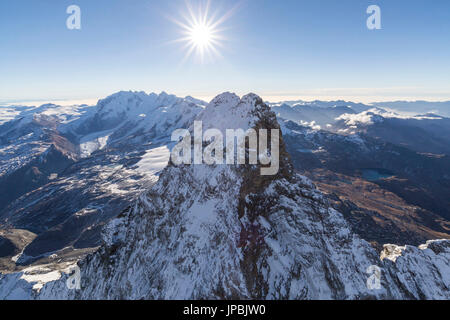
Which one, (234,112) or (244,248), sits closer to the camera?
(244,248)

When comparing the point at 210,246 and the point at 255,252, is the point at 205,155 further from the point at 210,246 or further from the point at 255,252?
the point at 255,252

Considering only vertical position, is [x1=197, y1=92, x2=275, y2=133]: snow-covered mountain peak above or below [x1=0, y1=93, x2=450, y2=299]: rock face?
above

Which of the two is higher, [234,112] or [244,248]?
[234,112]

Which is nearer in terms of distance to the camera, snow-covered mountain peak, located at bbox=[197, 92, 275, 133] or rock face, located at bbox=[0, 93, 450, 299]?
rock face, located at bbox=[0, 93, 450, 299]

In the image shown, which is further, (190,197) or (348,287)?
(190,197)

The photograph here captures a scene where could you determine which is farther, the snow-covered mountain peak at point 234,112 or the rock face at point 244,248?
the snow-covered mountain peak at point 234,112

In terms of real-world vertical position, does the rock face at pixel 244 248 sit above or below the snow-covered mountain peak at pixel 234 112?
below
